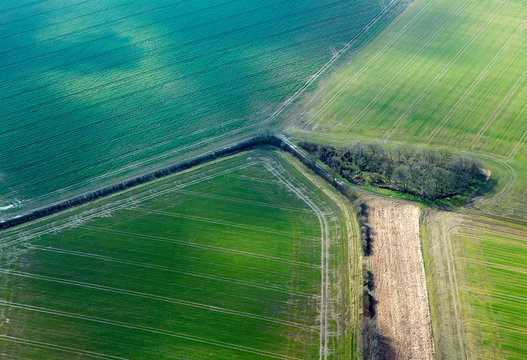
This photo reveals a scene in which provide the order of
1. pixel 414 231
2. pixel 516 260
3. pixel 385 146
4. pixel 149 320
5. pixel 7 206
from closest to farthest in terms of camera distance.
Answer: pixel 149 320
pixel 516 260
pixel 414 231
pixel 7 206
pixel 385 146

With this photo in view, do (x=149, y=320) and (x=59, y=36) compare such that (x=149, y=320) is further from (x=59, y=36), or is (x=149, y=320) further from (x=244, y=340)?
(x=59, y=36)

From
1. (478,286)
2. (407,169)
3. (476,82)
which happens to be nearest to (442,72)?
(476,82)

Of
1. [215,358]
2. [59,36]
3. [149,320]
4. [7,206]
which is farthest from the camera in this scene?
[59,36]

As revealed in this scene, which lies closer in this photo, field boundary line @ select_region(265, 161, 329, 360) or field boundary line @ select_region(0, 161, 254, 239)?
field boundary line @ select_region(265, 161, 329, 360)

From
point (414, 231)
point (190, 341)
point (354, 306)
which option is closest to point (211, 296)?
point (190, 341)

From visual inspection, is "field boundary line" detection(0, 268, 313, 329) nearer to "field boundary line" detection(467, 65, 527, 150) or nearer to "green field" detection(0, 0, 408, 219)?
"green field" detection(0, 0, 408, 219)

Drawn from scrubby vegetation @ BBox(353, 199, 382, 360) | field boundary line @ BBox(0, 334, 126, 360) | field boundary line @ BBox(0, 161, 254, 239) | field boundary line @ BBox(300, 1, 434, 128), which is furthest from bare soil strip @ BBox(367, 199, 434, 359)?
field boundary line @ BBox(0, 334, 126, 360)
